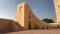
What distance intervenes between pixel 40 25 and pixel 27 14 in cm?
321

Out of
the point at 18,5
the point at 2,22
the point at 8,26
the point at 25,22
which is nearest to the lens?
the point at 2,22

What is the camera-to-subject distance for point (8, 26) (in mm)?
14008

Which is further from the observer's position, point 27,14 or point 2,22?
point 27,14

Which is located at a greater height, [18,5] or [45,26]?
[18,5]

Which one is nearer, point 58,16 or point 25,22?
point 25,22

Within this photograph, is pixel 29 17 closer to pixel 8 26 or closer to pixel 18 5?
pixel 18 5

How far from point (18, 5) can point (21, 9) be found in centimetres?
124

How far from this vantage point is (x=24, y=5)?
1931cm

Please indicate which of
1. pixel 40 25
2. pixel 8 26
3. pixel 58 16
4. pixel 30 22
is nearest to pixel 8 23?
pixel 8 26

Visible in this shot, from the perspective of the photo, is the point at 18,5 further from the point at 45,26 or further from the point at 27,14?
the point at 45,26

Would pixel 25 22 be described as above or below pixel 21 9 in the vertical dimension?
below

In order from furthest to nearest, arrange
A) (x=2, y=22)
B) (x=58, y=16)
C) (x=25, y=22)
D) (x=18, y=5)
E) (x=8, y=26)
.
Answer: (x=58, y=16) → (x=18, y=5) → (x=25, y=22) → (x=8, y=26) → (x=2, y=22)

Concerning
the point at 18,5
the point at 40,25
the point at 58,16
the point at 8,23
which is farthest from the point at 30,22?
the point at 58,16

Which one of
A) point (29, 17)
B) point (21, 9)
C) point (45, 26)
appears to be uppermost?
point (21, 9)
